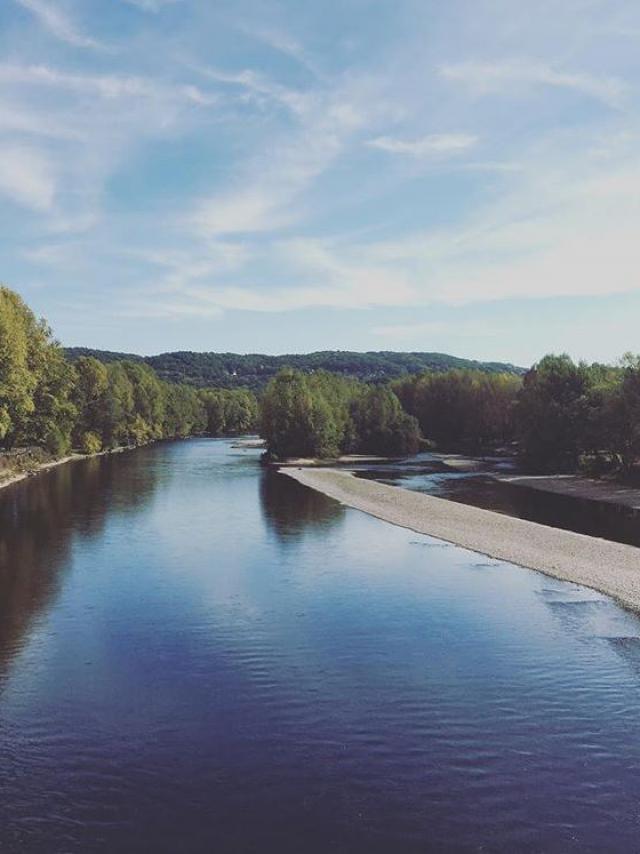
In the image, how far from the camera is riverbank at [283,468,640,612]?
36.6 meters

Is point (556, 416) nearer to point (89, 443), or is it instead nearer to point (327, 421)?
point (327, 421)

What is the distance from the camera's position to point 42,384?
3465 inches

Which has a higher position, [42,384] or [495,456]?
[42,384]

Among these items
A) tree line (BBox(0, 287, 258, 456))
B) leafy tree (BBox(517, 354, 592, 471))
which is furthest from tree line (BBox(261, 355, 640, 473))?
tree line (BBox(0, 287, 258, 456))

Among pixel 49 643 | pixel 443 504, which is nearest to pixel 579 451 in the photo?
pixel 443 504

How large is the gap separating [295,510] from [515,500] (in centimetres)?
2011

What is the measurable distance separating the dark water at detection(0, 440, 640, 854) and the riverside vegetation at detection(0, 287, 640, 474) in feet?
137

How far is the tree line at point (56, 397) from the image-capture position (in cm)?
6869

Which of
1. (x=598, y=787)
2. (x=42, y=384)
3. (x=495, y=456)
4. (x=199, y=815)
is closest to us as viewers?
(x=199, y=815)

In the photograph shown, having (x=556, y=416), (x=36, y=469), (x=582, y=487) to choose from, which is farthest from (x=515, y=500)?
(x=36, y=469)

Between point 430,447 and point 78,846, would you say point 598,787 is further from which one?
point 430,447

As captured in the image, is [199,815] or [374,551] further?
[374,551]

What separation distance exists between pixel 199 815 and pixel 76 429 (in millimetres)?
106335

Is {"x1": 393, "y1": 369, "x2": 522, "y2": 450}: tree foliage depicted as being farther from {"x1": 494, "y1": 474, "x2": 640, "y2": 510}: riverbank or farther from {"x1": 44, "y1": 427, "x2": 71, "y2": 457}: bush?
{"x1": 44, "y1": 427, "x2": 71, "y2": 457}: bush
